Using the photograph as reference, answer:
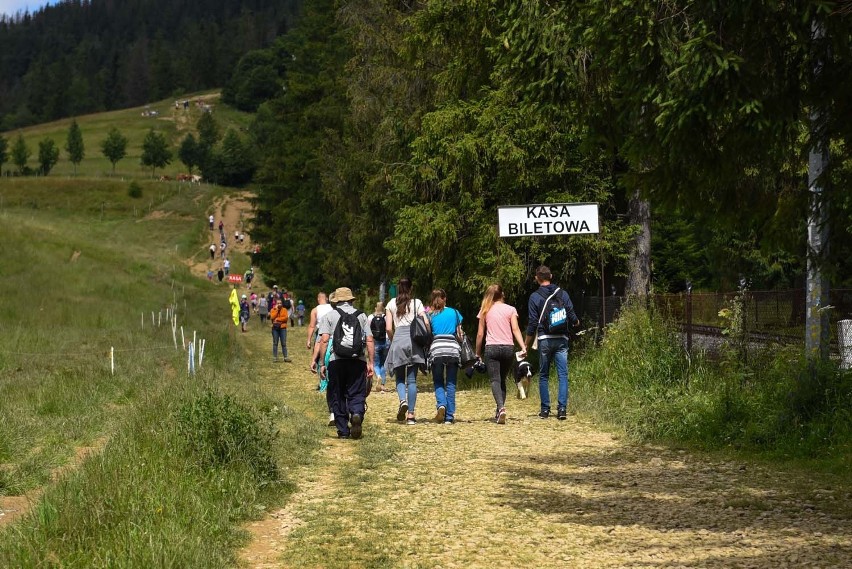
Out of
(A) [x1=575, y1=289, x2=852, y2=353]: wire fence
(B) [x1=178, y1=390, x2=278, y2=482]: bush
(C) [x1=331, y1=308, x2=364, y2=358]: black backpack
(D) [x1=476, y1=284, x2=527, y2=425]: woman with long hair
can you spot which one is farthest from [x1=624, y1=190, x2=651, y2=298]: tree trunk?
(B) [x1=178, y1=390, x2=278, y2=482]: bush

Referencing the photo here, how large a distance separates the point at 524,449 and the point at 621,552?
480cm

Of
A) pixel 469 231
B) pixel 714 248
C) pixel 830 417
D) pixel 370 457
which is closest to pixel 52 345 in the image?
pixel 469 231

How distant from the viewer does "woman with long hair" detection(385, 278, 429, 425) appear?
14.6 m

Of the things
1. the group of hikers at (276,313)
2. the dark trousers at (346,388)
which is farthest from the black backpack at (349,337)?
Answer: the group of hikers at (276,313)

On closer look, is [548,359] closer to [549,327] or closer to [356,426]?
[549,327]

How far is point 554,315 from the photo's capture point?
572 inches

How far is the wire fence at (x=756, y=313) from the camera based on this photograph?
1250cm

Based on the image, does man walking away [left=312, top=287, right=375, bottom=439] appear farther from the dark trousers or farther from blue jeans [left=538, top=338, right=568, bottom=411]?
blue jeans [left=538, top=338, right=568, bottom=411]

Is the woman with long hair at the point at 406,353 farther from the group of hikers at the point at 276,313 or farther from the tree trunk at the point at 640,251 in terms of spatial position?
the group of hikers at the point at 276,313

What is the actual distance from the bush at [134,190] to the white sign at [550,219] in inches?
4224

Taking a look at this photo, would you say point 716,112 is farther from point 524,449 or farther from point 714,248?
A: point 714,248

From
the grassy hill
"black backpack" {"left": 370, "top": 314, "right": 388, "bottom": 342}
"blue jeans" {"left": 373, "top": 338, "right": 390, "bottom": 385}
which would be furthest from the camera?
the grassy hill

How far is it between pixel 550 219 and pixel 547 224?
0.28 ft

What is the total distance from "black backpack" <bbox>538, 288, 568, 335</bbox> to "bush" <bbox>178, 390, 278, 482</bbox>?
5.64m
